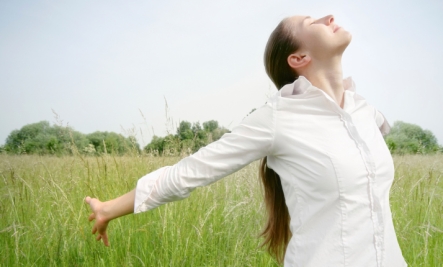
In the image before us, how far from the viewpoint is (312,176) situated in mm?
1303

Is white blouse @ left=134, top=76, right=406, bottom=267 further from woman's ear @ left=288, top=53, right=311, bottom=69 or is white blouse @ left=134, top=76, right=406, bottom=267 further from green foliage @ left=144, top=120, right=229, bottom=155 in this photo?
green foliage @ left=144, top=120, right=229, bottom=155

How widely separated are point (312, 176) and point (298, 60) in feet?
2.02

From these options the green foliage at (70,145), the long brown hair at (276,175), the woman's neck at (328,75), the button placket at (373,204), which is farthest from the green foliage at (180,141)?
the button placket at (373,204)

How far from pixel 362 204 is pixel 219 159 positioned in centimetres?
54

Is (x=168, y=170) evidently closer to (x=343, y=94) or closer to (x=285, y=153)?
(x=285, y=153)

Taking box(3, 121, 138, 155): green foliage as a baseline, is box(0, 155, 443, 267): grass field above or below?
below

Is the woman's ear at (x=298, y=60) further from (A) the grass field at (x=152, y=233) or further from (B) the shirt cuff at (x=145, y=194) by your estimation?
(A) the grass field at (x=152, y=233)

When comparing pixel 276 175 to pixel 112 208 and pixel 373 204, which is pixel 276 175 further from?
pixel 112 208

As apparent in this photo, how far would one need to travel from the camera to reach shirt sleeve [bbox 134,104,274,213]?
4.38 ft

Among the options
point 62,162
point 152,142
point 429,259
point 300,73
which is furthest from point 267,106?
point 62,162

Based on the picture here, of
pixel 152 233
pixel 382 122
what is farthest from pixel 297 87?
pixel 152 233

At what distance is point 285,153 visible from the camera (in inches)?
53.7

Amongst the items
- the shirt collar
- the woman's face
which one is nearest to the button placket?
the shirt collar

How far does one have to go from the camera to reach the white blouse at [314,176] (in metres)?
1.28
